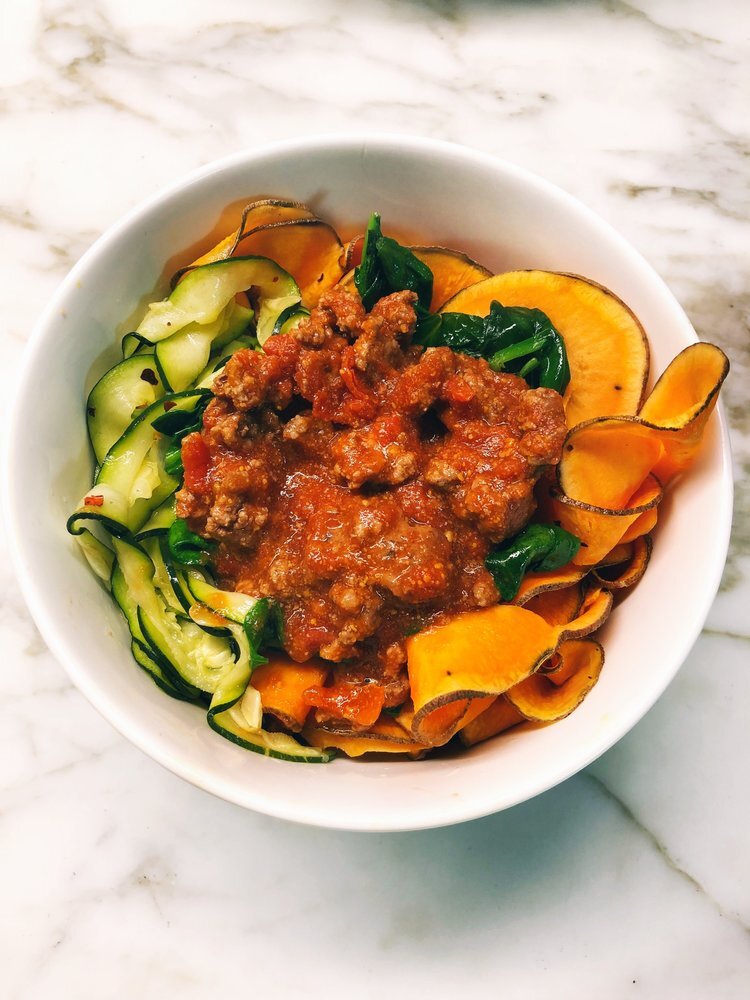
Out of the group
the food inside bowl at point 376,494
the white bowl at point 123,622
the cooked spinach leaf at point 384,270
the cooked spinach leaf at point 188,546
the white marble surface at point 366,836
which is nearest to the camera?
the white bowl at point 123,622

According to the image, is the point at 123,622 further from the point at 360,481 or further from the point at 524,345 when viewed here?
the point at 524,345

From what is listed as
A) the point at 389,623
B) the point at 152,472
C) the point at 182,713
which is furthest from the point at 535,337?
the point at 182,713

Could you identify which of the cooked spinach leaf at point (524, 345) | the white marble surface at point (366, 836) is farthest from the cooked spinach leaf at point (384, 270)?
the white marble surface at point (366, 836)

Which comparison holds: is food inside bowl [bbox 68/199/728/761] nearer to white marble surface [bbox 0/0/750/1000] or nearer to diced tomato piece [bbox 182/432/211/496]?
diced tomato piece [bbox 182/432/211/496]

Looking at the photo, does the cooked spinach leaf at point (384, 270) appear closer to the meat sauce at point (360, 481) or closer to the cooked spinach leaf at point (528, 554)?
the meat sauce at point (360, 481)

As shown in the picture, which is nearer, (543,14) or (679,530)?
(679,530)

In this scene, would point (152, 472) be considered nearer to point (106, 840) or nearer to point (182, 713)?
point (182, 713)

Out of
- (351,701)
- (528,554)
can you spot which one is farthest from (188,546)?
(528,554)
